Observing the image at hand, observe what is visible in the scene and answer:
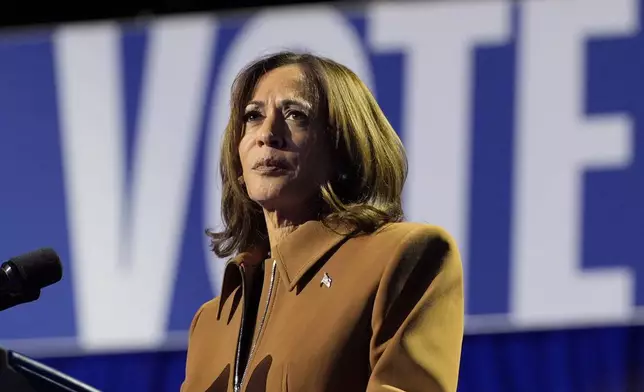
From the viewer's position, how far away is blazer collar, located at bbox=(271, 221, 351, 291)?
1369mm

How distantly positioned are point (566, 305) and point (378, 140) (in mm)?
2365

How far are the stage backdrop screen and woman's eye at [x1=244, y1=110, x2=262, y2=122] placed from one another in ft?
7.29


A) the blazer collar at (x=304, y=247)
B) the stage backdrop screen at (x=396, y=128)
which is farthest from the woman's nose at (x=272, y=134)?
the stage backdrop screen at (x=396, y=128)

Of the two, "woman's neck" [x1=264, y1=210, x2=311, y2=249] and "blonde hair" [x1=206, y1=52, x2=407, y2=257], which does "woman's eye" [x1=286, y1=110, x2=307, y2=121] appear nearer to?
"blonde hair" [x1=206, y1=52, x2=407, y2=257]

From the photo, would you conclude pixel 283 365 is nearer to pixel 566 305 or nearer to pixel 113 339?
pixel 566 305

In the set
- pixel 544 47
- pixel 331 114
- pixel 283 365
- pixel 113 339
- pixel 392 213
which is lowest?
pixel 113 339

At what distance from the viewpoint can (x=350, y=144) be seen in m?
1.40

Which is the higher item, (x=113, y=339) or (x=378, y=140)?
(x=378, y=140)

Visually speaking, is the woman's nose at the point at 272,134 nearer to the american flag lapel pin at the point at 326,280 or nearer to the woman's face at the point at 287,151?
the woman's face at the point at 287,151

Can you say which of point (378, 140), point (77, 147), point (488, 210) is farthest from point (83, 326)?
point (378, 140)

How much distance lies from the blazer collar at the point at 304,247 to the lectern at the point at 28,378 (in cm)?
35

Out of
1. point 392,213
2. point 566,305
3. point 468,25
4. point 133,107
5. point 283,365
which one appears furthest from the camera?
point 133,107

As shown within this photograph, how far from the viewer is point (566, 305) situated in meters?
3.63

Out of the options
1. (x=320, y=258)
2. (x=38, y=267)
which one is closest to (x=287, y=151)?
(x=320, y=258)
